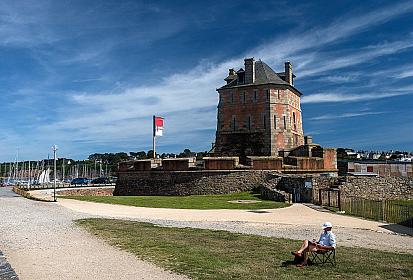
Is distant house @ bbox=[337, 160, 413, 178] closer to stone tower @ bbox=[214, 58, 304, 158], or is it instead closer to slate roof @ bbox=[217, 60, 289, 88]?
stone tower @ bbox=[214, 58, 304, 158]

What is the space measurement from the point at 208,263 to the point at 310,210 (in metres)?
14.4

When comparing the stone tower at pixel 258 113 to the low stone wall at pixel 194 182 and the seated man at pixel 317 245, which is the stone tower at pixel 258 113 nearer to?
the low stone wall at pixel 194 182

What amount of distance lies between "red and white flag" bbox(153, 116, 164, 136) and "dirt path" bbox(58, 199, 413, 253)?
18.4 meters

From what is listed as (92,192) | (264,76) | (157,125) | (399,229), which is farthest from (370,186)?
(92,192)

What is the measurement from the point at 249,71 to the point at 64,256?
33651 millimetres

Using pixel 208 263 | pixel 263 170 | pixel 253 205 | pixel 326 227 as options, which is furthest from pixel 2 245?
pixel 263 170

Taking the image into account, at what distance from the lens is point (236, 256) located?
33.3 feet

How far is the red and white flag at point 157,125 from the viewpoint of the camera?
4184 cm

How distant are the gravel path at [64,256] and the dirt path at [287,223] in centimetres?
492

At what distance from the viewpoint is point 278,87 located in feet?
133

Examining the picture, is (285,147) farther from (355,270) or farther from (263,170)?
(355,270)

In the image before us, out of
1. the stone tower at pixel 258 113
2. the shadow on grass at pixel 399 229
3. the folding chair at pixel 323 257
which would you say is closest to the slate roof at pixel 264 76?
the stone tower at pixel 258 113

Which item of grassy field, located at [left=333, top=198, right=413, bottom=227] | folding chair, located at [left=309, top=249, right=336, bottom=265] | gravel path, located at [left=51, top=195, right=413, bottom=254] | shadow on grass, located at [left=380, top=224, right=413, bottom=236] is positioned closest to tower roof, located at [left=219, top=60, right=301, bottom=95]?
gravel path, located at [left=51, top=195, right=413, bottom=254]

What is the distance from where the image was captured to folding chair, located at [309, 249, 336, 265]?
30.9 feet
